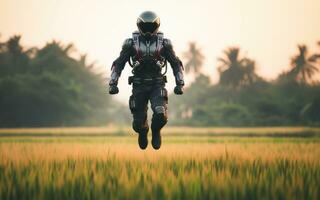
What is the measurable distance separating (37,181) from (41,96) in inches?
2104

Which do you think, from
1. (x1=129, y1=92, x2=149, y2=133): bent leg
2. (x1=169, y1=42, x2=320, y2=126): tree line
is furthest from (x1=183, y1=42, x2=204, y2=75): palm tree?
(x1=129, y1=92, x2=149, y2=133): bent leg

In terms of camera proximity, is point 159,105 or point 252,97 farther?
point 252,97

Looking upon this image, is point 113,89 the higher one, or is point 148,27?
point 148,27

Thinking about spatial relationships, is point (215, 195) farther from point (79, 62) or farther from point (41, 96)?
A: point (79, 62)

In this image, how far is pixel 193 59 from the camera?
3750 inches

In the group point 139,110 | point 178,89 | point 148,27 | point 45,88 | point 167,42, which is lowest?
point 139,110

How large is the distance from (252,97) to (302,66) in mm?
10474

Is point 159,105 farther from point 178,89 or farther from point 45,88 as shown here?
point 45,88

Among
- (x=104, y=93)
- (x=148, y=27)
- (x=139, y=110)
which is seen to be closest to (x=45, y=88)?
(x=104, y=93)

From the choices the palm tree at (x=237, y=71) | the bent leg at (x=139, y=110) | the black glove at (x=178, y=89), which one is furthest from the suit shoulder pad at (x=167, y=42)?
the palm tree at (x=237, y=71)

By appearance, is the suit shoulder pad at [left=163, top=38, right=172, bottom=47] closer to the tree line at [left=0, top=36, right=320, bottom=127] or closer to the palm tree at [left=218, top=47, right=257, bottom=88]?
the tree line at [left=0, top=36, right=320, bottom=127]

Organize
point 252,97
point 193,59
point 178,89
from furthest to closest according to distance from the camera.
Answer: point 193,59
point 252,97
point 178,89

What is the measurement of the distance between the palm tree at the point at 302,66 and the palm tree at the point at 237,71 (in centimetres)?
587

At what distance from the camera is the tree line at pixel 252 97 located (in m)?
61.2
